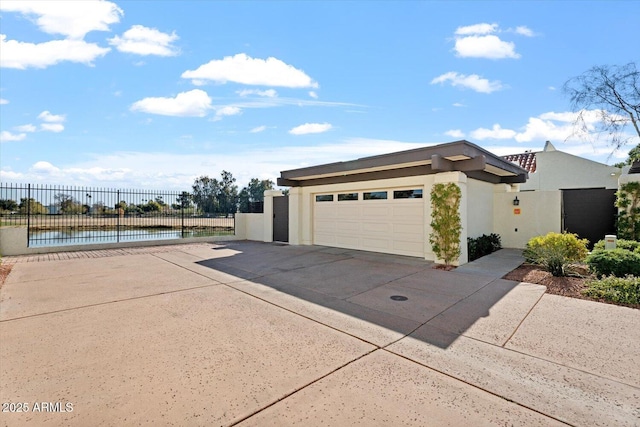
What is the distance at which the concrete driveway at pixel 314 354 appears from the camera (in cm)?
249

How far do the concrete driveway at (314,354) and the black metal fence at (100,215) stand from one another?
6246mm

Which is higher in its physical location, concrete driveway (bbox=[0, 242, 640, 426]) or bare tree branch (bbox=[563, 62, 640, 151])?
bare tree branch (bbox=[563, 62, 640, 151])

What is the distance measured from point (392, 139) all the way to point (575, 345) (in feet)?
38.2

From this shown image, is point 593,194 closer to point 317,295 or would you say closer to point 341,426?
point 317,295

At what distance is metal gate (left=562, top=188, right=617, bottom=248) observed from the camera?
9.77 metres

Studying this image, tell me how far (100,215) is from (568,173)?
23759 mm

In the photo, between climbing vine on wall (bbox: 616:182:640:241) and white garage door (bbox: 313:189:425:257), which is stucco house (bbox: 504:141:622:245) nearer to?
climbing vine on wall (bbox: 616:182:640:241)

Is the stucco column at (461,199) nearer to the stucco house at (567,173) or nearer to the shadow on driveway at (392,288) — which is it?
the shadow on driveway at (392,288)

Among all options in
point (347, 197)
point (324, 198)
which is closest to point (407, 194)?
point (347, 197)

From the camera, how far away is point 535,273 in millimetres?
7250

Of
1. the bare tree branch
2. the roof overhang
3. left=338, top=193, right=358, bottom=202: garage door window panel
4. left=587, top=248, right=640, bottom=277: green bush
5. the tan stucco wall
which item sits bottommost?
left=587, top=248, right=640, bottom=277: green bush

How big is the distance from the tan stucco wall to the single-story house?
234mm

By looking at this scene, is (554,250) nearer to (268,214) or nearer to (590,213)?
(590,213)

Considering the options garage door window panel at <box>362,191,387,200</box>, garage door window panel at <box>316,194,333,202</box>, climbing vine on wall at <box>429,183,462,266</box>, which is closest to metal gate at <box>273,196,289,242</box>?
garage door window panel at <box>316,194,333,202</box>
